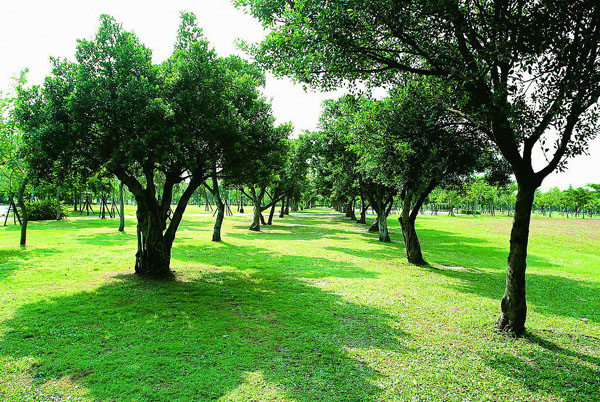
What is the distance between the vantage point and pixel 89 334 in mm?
6688

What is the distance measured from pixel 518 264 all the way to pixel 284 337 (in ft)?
17.3

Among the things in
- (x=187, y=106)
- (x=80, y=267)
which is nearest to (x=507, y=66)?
(x=187, y=106)

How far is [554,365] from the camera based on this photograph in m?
5.91

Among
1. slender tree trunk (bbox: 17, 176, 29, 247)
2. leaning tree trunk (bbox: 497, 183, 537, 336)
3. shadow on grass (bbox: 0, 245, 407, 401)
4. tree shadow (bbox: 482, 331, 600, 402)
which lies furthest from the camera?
slender tree trunk (bbox: 17, 176, 29, 247)

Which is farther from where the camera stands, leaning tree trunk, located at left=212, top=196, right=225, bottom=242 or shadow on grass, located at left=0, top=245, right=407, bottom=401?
leaning tree trunk, located at left=212, top=196, right=225, bottom=242

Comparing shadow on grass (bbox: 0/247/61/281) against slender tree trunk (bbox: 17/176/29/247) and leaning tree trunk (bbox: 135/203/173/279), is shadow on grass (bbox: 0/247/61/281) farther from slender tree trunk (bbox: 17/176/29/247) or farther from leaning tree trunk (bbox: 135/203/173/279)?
leaning tree trunk (bbox: 135/203/173/279)

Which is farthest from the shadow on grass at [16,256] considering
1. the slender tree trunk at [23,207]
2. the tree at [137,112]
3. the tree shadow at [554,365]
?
the tree shadow at [554,365]

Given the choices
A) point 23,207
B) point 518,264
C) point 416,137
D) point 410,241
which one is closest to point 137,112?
point 416,137

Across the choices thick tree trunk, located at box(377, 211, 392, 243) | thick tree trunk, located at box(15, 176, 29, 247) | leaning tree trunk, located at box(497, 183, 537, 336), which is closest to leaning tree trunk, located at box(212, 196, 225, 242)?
thick tree trunk, located at box(15, 176, 29, 247)

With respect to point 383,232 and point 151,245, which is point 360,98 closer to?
point 151,245

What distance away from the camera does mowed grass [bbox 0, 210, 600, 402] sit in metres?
4.93

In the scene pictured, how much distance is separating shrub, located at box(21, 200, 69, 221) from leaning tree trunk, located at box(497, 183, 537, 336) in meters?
46.8

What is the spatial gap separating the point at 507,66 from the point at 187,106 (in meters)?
8.72

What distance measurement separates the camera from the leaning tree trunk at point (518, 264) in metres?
6.92
